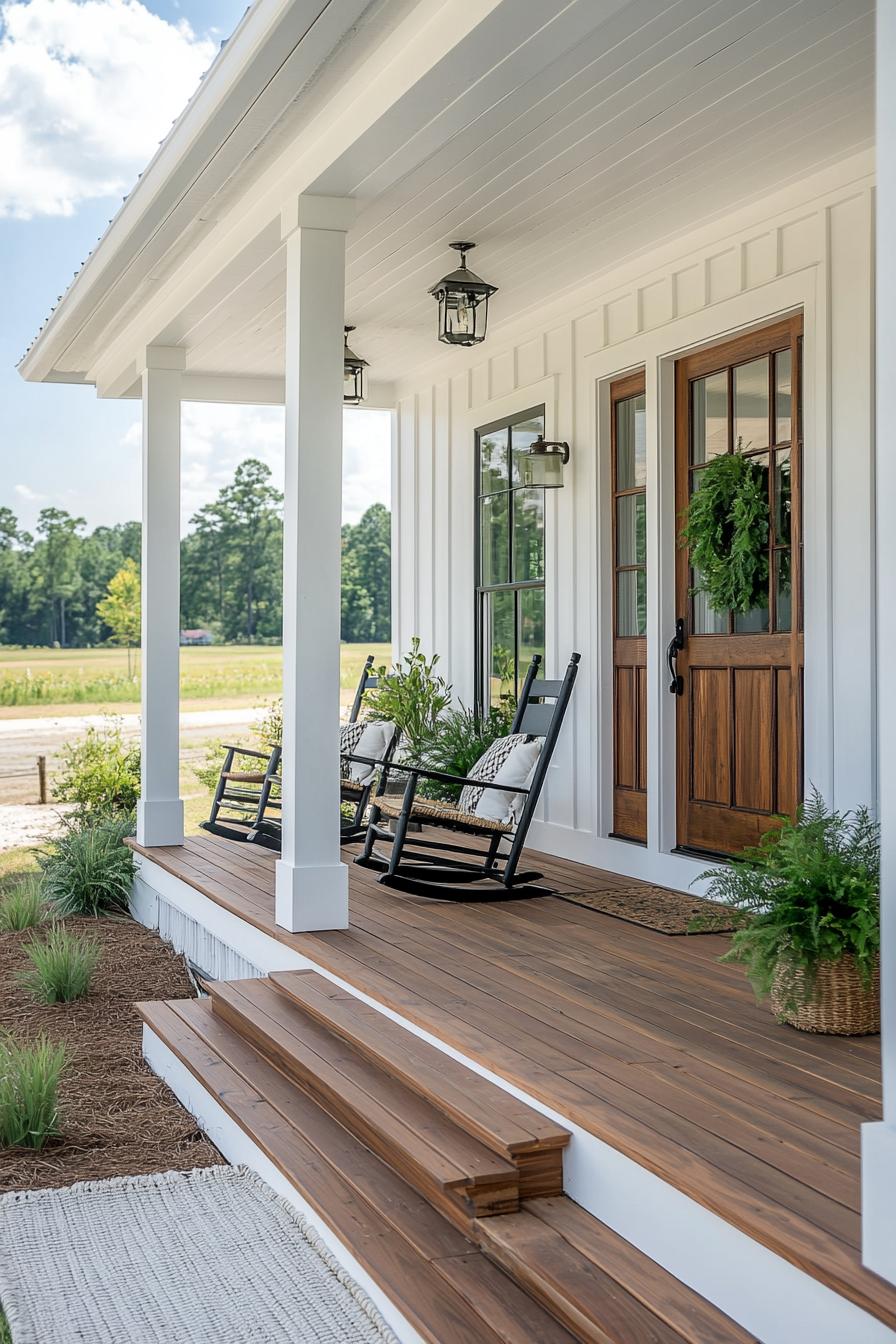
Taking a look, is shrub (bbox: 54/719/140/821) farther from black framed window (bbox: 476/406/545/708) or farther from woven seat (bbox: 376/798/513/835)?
woven seat (bbox: 376/798/513/835)

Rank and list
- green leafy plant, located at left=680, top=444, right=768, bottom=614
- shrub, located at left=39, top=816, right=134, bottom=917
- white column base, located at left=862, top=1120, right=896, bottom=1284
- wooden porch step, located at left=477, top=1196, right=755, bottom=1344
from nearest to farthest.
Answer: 1. white column base, located at left=862, top=1120, right=896, bottom=1284
2. wooden porch step, located at left=477, top=1196, right=755, bottom=1344
3. green leafy plant, located at left=680, top=444, right=768, bottom=614
4. shrub, located at left=39, top=816, right=134, bottom=917

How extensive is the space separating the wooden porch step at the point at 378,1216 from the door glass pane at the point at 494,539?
12.5 ft

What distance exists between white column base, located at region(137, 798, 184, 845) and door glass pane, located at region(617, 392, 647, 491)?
3.06 m

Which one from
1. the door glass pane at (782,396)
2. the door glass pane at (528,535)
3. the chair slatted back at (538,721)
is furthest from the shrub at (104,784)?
the door glass pane at (782,396)

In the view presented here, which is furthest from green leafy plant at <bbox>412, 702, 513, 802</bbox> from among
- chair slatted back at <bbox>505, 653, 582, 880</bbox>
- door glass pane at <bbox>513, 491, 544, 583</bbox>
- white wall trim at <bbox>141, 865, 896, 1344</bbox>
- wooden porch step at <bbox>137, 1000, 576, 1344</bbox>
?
white wall trim at <bbox>141, 865, 896, 1344</bbox>

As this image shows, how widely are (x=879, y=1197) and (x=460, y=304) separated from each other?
4.27 meters

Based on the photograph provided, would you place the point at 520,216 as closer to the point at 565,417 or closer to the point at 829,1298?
the point at 565,417

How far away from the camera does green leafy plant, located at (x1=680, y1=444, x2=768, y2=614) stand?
16.2 ft

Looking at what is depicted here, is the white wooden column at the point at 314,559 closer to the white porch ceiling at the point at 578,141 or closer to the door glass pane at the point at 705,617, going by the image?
the white porch ceiling at the point at 578,141

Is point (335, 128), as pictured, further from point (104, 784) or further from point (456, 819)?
point (104, 784)

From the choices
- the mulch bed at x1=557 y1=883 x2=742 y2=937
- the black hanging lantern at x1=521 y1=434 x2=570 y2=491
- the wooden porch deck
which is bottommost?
the mulch bed at x1=557 y1=883 x2=742 y2=937

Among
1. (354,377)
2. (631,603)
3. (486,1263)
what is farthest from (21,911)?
(486,1263)

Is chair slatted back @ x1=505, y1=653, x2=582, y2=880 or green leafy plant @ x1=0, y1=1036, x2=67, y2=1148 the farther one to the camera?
chair slatted back @ x1=505, y1=653, x2=582, y2=880

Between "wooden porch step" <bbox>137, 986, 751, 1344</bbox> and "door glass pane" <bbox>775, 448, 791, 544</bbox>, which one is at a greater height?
"door glass pane" <bbox>775, 448, 791, 544</bbox>
